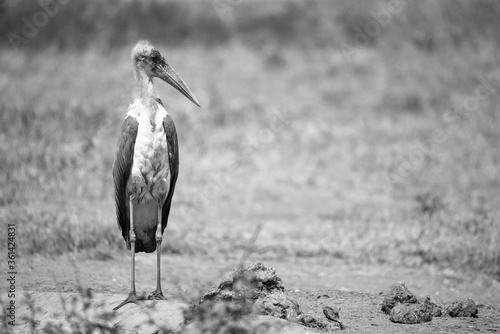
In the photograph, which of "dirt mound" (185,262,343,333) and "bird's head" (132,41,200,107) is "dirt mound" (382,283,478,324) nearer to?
"dirt mound" (185,262,343,333)

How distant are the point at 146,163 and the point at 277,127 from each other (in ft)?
19.8

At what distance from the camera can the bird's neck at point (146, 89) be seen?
15.4 ft

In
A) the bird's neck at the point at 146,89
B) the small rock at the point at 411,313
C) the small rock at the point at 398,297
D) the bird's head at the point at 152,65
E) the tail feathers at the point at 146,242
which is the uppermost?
the bird's head at the point at 152,65

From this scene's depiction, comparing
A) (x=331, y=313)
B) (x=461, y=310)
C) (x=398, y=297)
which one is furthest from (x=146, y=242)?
(x=461, y=310)

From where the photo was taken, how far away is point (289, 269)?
621 centimetres

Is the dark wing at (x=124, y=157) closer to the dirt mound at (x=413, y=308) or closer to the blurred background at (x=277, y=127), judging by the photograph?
the blurred background at (x=277, y=127)

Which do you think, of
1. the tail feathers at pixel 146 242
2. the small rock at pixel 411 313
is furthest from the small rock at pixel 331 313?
the tail feathers at pixel 146 242

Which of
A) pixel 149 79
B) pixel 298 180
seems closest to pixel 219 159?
pixel 298 180

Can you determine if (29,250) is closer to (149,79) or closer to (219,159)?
(149,79)

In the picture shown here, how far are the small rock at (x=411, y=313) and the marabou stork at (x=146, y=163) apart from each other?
1351 millimetres

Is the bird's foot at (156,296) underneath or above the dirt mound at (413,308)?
above

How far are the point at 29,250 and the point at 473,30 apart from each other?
1003 centimetres

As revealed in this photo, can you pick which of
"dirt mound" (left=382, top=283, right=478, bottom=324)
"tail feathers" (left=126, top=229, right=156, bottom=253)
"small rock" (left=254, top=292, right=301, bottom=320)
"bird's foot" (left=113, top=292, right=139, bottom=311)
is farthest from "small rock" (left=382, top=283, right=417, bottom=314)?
"tail feathers" (left=126, top=229, right=156, bottom=253)

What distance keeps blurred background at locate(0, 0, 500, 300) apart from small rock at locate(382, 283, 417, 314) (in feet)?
6.00
